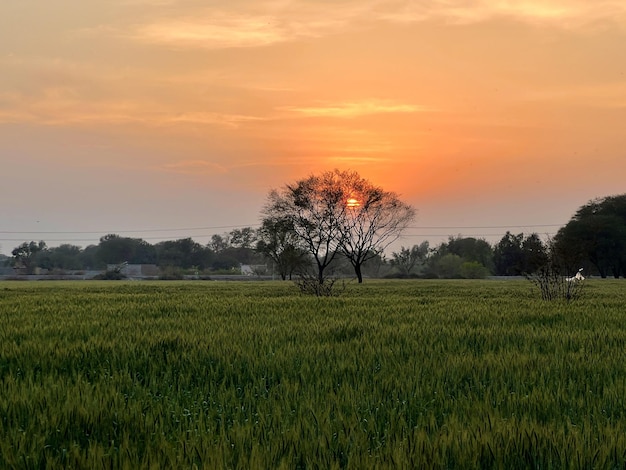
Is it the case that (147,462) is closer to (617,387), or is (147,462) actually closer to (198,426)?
(198,426)

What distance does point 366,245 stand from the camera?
77.2 metres

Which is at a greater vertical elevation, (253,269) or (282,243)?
(282,243)

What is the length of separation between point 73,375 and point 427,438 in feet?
13.4

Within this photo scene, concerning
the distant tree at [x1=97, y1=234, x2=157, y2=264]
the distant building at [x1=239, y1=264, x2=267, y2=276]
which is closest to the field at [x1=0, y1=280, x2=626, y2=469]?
the distant building at [x1=239, y1=264, x2=267, y2=276]

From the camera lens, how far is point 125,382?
5.78 m

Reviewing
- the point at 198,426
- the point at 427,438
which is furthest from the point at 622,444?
the point at 198,426

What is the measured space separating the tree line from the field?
14.9 meters

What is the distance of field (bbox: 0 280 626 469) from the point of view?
11.5 feet

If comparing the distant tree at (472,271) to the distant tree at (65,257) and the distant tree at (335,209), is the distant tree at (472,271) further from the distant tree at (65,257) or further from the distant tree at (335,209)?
the distant tree at (65,257)

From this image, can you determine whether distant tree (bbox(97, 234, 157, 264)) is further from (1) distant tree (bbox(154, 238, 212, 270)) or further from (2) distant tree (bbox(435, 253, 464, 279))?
(2) distant tree (bbox(435, 253, 464, 279))

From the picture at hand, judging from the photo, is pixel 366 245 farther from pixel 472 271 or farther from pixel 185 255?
pixel 185 255

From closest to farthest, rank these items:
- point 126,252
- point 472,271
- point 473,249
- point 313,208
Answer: point 313,208 → point 472,271 → point 473,249 → point 126,252

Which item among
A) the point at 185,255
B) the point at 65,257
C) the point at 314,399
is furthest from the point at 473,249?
the point at 314,399

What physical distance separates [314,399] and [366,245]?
72633 millimetres
